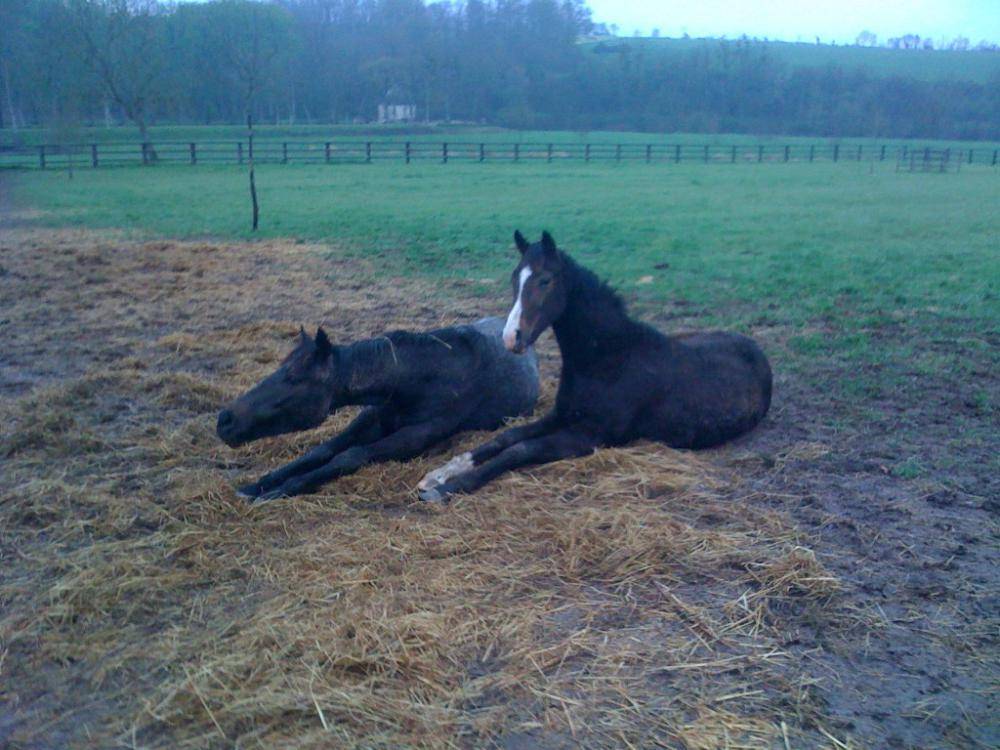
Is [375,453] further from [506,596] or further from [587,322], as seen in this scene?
[506,596]

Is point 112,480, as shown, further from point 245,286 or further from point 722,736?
point 245,286

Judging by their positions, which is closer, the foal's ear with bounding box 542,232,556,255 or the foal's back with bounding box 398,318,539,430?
the foal's ear with bounding box 542,232,556,255

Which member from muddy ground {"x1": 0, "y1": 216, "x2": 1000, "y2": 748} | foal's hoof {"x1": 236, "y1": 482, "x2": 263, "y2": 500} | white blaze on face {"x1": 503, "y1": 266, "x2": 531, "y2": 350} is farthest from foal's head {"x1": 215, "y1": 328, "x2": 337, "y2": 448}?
white blaze on face {"x1": 503, "y1": 266, "x2": 531, "y2": 350}

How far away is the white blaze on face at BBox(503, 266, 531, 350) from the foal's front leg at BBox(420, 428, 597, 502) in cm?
65

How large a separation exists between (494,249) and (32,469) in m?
10.1

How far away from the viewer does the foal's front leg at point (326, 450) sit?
5250 millimetres

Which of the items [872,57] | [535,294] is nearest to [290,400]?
[535,294]

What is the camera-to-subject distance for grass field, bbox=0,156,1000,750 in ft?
10.4

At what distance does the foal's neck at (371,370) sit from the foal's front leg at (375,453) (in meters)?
0.29

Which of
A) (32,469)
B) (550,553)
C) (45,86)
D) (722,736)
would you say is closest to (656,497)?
(550,553)

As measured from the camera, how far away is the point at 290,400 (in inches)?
205

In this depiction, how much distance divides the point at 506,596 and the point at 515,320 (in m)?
Result: 1.83

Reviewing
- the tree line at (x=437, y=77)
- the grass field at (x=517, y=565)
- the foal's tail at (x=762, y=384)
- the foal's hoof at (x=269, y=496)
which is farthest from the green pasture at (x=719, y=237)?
the tree line at (x=437, y=77)

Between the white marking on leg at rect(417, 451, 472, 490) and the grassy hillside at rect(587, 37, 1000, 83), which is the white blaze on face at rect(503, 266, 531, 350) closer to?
the white marking on leg at rect(417, 451, 472, 490)
